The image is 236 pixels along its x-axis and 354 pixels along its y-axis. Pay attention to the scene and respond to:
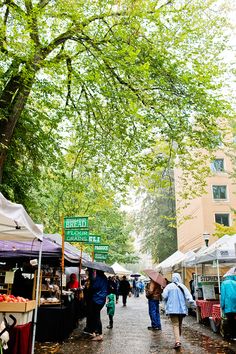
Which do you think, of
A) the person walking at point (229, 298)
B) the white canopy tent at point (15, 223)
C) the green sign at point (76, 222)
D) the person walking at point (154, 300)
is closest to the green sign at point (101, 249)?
the person walking at point (154, 300)

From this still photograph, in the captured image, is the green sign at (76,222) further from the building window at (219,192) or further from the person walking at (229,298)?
the building window at (219,192)

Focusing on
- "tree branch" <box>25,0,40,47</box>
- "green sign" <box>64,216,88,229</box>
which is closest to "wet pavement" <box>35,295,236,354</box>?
"green sign" <box>64,216,88,229</box>

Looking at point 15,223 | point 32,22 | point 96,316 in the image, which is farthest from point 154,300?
point 32,22

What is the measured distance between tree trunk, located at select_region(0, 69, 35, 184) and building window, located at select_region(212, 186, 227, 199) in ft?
91.8

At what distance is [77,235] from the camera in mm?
9375

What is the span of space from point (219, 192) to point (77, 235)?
29335 millimetres

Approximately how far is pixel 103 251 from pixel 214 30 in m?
10.0

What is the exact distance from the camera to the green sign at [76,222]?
9.05 m

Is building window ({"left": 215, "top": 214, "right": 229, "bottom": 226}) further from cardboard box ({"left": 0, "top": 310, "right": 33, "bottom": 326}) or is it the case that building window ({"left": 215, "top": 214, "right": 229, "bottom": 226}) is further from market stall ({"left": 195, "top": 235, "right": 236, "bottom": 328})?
cardboard box ({"left": 0, "top": 310, "right": 33, "bottom": 326})

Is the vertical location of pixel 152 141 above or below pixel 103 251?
above

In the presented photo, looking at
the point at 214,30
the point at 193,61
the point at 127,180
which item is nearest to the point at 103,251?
the point at 127,180

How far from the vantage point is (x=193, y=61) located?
1178 centimetres

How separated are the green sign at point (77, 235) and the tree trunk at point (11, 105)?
320cm

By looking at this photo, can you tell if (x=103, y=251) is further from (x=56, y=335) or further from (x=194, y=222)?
(x=194, y=222)
